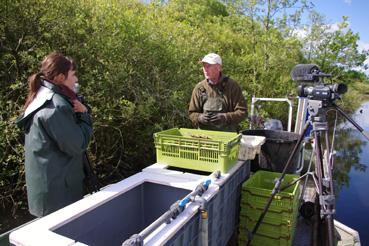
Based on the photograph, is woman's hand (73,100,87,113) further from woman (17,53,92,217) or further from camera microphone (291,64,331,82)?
camera microphone (291,64,331,82)

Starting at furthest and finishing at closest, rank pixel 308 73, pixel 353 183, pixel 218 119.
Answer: pixel 353 183 → pixel 218 119 → pixel 308 73

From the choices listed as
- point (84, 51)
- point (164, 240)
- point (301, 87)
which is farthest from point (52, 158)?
point (84, 51)

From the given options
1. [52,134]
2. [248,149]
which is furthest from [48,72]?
[248,149]

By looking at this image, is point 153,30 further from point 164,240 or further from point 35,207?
point 164,240

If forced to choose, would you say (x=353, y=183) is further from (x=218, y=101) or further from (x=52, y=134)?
(x=52, y=134)

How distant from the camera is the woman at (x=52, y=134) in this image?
1725 mm

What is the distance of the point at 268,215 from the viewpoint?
261 cm

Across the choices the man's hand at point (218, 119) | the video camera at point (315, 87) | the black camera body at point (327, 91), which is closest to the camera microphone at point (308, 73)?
the video camera at point (315, 87)

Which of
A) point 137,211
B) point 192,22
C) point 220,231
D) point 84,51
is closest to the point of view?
point 137,211

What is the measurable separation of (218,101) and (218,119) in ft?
0.66

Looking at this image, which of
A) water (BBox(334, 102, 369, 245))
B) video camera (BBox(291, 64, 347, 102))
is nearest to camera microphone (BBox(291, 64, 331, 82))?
video camera (BBox(291, 64, 347, 102))

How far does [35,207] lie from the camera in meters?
1.84

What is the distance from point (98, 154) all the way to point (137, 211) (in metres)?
2.30

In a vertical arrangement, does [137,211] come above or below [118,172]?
above
